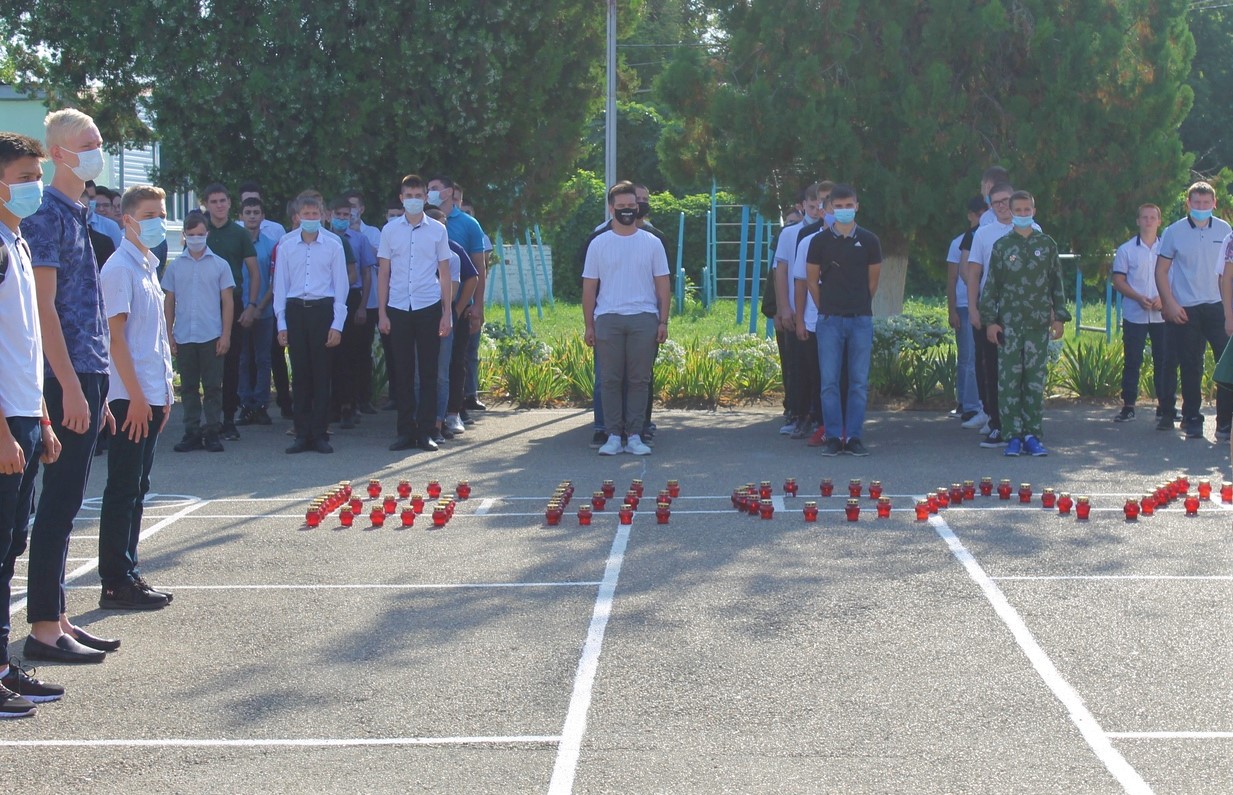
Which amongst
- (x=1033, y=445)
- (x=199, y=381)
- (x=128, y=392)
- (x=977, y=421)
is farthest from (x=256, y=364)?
(x=128, y=392)

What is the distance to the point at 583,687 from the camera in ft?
20.3

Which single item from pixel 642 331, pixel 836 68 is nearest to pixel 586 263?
pixel 642 331

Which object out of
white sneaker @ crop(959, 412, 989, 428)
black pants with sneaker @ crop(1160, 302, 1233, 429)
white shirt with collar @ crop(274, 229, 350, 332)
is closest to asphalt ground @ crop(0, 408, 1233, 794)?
white shirt with collar @ crop(274, 229, 350, 332)

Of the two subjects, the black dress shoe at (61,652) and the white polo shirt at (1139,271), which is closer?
the black dress shoe at (61,652)

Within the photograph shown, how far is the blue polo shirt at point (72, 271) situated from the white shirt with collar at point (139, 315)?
2.23ft

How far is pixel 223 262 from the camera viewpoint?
13148 millimetres

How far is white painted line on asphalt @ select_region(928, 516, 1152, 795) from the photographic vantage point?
5.09 m

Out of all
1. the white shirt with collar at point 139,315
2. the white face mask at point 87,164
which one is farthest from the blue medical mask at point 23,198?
the white shirt with collar at point 139,315

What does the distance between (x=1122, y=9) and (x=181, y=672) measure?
13.6m

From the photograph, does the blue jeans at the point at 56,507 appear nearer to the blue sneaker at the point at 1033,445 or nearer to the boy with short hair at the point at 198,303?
the boy with short hair at the point at 198,303

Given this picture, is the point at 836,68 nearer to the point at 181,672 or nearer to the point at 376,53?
the point at 376,53

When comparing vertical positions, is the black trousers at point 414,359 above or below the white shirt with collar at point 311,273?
below

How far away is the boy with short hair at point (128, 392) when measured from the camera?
7.36m

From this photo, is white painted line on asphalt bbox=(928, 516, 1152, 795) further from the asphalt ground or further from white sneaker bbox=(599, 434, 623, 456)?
white sneaker bbox=(599, 434, 623, 456)
